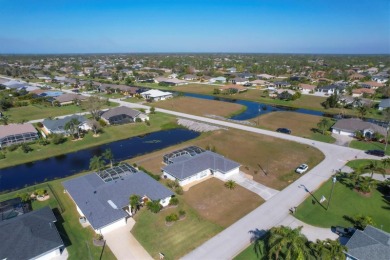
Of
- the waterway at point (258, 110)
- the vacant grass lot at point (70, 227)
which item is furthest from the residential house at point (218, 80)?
the vacant grass lot at point (70, 227)

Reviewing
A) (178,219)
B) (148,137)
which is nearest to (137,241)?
(178,219)

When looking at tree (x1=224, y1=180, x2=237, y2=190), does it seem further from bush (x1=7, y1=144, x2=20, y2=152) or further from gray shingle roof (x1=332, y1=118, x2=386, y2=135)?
bush (x1=7, y1=144, x2=20, y2=152)

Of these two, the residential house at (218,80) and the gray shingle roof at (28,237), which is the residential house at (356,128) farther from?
the residential house at (218,80)

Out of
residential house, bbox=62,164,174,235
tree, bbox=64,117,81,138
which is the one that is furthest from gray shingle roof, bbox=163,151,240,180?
tree, bbox=64,117,81,138

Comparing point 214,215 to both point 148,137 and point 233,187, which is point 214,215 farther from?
point 148,137

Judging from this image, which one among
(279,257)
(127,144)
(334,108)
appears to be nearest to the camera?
(279,257)
